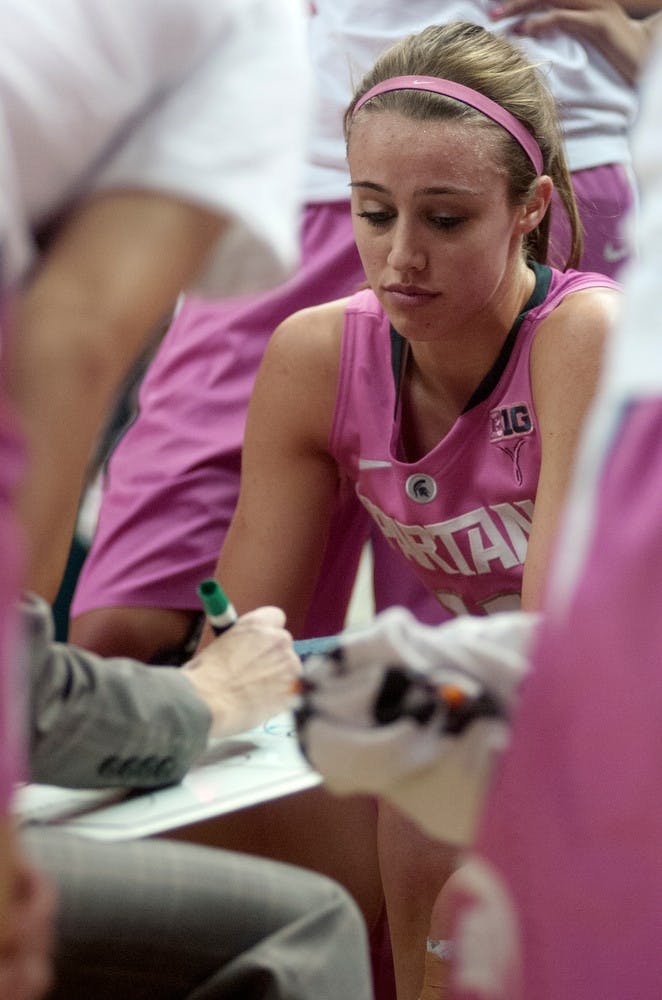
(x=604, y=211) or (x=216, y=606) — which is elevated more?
(x=604, y=211)

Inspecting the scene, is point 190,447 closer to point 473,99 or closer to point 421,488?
point 421,488

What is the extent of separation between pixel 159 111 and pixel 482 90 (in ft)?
2.56

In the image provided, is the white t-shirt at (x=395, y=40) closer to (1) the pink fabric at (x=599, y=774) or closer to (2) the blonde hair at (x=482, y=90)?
(2) the blonde hair at (x=482, y=90)

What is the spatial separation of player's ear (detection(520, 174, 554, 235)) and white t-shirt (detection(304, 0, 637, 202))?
329 millimetres

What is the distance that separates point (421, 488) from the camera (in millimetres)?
1421

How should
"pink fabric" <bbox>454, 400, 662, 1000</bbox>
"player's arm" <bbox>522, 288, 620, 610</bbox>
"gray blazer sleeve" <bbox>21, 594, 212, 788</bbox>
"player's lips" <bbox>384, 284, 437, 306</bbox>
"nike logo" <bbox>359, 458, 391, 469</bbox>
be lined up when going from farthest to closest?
"nike logo" <bbox>359, 458, 391, 469</bbox>
"player's lips" <bbox>384, 284, 437, 306</bbox>
"player's arm" <bbox>522, 288, 620, 610</bbox>
"gray blazer sleeve" <bbox>21, 594, 212, 788</bbox>
"pink fabric" <bbox>454, 400, 662, 1000</bbox>

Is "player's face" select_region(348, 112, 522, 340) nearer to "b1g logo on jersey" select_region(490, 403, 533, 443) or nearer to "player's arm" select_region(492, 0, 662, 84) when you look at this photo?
"b1g logo on jersey" select_region(490, 403, 533, 443)

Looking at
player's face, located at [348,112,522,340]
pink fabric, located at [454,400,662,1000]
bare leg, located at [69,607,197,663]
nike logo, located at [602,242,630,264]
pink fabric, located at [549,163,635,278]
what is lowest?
bare leg, located at [69,607,197,663]

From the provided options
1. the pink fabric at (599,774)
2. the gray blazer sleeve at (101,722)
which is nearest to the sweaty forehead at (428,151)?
the gray blazer sleeve at (101,722)

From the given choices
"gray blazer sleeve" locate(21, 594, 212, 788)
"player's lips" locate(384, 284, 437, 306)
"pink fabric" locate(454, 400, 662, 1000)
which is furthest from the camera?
"player's lips" locate(384, 284, 437, 306)

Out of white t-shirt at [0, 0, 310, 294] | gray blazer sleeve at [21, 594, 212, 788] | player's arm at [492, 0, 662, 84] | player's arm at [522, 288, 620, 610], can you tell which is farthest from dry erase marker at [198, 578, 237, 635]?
player's arm at [492, 0, 662, 84]

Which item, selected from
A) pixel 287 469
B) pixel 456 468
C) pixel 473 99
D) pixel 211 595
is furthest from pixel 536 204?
pixel 211 595

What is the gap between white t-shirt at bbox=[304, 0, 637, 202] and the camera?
1.71 meters

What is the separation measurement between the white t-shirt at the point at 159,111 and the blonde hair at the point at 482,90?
0.69 metres
